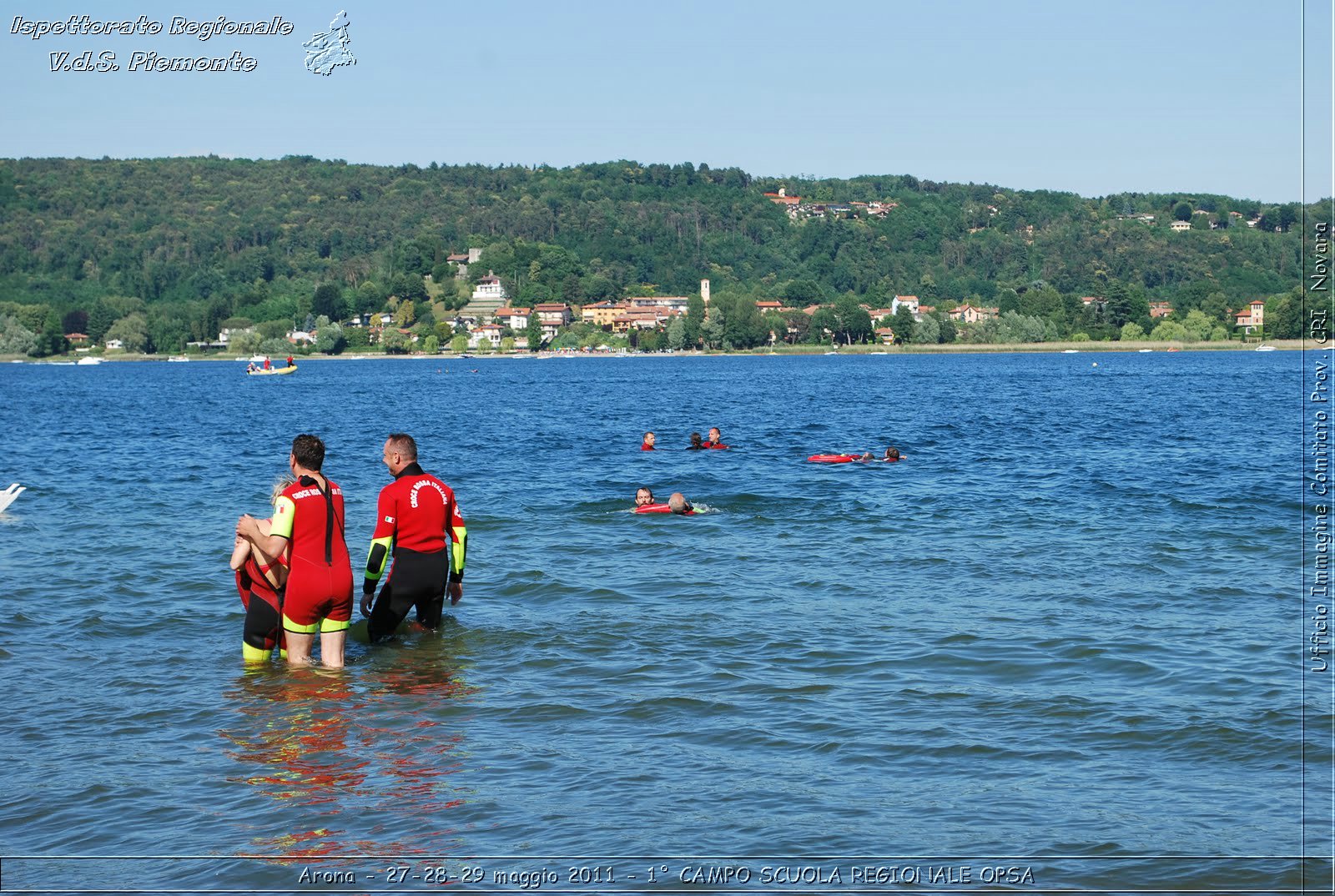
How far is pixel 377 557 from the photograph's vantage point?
37.9 feet

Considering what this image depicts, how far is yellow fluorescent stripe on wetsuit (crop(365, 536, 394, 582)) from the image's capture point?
1157 cm

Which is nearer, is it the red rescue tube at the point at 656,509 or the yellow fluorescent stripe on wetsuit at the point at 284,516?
the yellow fluorescent stripe on wetsuit at the point at 284,516

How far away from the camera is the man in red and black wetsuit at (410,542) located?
464 inches

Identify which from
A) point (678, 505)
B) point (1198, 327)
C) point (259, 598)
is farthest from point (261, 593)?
point (1198, 327)

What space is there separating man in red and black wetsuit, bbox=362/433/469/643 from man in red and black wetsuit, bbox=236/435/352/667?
1.00 metres

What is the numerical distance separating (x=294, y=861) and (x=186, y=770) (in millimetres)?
1951

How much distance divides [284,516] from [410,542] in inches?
77.2

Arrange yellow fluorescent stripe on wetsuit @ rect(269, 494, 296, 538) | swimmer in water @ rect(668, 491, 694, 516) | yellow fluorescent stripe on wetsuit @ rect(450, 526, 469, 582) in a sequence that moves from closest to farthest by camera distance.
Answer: yellow fluorescent stripe on wetsuit @ rect(269, 494, 296, 538), yellow fluorescent stripe on wetsuit @ rect(450, 526, 469, 582), swimmer in water @ rect(668, 491, 694, 516)

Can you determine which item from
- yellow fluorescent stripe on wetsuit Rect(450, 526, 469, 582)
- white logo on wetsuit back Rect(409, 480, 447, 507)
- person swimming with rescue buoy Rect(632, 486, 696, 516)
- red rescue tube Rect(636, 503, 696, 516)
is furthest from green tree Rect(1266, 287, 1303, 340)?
white logo on wetsuit back Rect(409, 480, 447, 507)

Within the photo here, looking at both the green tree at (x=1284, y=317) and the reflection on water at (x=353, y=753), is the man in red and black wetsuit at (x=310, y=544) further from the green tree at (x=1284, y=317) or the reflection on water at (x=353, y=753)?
the green tree at (x=1284, y=317)

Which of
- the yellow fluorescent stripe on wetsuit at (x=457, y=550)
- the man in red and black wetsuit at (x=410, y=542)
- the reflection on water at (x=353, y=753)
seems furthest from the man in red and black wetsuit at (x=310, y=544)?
the yellow fluorescent stripe on wetsuit at (x=457, y=550)

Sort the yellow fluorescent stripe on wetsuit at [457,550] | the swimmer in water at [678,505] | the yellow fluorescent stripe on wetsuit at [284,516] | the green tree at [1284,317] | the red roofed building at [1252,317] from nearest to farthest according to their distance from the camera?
the yellow fluorescent stripe on wetsuit at [284,516], the yellow fluorescent stripe on wetsuit at [457,550], the swimmer in water at [678,505], the green tree at [1284,317], the red roofed building at [1252,317]

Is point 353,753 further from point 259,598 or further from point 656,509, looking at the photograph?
point 656,509

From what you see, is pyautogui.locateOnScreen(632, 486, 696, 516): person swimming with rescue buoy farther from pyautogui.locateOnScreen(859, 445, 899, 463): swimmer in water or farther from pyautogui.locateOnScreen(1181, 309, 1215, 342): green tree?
pyautogui.locateOnScreen(1181, 309, 1215, 342): green tree
